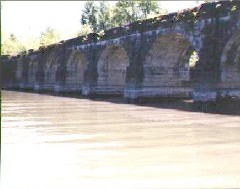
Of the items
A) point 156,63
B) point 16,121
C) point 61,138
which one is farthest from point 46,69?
point 61,138

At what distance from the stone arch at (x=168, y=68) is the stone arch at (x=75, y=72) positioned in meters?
11.5

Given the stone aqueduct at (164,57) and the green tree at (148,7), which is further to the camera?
the green tree at (148,7)

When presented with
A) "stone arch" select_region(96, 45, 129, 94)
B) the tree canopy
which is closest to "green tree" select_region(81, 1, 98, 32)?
the tree canopy

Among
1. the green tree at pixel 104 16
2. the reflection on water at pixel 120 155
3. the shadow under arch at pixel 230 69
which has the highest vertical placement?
the green tree at pixel 104 16

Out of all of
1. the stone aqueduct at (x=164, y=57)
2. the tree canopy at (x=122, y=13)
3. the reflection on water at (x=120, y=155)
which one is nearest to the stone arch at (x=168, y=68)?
the stone aqueduct at (x=164, y=57)

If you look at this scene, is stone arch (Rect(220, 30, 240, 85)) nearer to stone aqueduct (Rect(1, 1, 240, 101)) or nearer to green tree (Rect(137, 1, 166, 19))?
stone aqueduct (Rect(1, 1, 240, 101))

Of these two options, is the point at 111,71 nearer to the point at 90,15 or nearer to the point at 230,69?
the point at 230,69

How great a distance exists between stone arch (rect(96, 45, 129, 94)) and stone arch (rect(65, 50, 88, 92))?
5.51m

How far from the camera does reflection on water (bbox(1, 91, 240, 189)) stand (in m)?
5.14

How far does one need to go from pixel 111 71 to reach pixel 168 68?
613cm

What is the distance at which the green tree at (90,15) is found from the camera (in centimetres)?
7544

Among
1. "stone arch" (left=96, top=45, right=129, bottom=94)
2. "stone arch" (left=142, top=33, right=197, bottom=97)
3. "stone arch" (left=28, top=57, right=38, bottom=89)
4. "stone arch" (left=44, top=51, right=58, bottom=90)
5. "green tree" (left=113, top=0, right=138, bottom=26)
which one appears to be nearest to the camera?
"stone arch" (left=142, top=33, right=197, bottom=97)

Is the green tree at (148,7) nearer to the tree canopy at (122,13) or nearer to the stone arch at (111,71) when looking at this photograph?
the tree canopy at (122,13)

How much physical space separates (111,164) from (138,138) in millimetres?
2640
